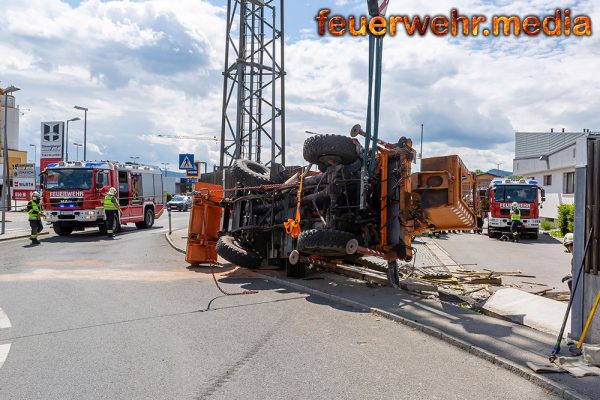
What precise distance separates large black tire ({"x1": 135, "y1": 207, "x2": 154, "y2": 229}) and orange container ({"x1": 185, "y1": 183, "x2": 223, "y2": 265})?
508 inches

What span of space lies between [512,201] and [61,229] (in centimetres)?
1936

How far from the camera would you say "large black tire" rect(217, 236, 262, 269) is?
1016 centimetres

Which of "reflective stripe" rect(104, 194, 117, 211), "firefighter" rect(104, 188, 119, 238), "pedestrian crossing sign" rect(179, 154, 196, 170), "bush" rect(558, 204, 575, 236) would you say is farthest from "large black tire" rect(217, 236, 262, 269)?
"bush" rect(558, 204, 575, 236)

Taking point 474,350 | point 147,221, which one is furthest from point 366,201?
point 147,221

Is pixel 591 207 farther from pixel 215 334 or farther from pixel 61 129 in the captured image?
pixel 61 129

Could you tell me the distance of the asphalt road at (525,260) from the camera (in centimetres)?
1076

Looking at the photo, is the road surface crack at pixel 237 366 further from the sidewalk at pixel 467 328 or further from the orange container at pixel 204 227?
the orange container at pixel 204 227

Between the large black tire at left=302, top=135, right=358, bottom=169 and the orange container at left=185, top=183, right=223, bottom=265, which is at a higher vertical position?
the large black tire at left=302, top=135, right=358, bottom=169

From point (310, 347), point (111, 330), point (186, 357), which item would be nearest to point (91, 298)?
point (111, 330)

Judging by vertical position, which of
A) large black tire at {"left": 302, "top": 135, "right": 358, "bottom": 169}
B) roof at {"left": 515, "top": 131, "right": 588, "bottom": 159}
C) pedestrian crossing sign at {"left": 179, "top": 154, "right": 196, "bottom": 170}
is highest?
roof at {"left": 515, "top": 131, "right": 588, "bottom": 159}

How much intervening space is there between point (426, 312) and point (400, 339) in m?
1.22

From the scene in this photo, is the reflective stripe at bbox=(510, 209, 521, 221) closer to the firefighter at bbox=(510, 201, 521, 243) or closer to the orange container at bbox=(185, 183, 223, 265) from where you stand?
the firefighter at bbox=(510, 201, 521, 243)

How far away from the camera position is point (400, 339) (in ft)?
19.2

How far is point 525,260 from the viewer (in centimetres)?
1493
